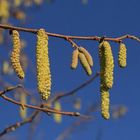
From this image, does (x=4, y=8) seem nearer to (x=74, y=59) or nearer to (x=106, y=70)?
(x=74, y=59)

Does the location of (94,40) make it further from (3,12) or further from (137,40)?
(3,12)

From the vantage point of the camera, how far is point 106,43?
187cm

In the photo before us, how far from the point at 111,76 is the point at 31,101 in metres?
1.75

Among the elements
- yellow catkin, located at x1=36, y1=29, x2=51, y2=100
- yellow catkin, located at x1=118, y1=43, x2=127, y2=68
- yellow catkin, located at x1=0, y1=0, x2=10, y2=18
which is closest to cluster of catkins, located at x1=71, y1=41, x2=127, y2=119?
yellow catkin, located at x1=118, y1=43, x2=127, y2=68

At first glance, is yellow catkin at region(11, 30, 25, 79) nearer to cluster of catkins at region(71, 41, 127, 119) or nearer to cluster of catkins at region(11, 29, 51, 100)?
cluster of catkins at region(11, 29, 51, 100)

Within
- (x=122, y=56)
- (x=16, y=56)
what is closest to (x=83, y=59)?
(x=122, y=56)

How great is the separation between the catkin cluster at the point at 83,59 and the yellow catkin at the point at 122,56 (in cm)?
10

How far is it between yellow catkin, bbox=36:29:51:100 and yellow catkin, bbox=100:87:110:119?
211mm

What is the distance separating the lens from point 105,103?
1812 mm

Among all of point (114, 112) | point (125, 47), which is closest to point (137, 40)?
point (125, 47)

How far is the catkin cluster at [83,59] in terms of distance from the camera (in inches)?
74.0

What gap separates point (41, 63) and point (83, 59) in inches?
8.7

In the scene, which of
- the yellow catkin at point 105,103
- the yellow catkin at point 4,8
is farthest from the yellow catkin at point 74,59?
the yellow catkin at point 4,8

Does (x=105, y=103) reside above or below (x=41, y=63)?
below
